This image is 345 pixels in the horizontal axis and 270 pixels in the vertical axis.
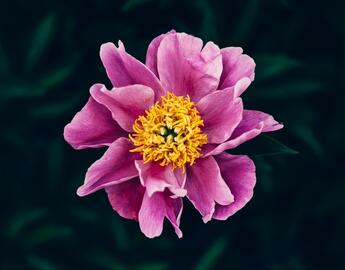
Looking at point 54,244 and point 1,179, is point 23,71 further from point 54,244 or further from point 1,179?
point 54,244

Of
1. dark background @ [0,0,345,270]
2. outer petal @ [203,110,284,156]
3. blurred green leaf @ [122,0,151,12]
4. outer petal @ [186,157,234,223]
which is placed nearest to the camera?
outer petal @ [203,110,284,156]

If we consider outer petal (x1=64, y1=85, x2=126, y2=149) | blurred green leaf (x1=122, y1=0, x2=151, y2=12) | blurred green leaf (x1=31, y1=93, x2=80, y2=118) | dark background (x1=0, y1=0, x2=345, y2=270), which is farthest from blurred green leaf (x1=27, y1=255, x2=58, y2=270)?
blurred green leaf (x1=122, y1=0, x2=151, y2=12)

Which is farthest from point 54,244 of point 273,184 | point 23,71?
point 273,184

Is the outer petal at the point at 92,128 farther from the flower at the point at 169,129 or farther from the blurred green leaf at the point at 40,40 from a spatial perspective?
the blurred green leaf at the point at 40,40

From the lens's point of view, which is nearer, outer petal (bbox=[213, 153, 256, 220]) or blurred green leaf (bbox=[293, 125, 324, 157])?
outer petal (bbox=[213, 153, 256, 220])

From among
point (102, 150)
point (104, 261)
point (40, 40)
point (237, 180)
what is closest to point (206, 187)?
point (237, 180)

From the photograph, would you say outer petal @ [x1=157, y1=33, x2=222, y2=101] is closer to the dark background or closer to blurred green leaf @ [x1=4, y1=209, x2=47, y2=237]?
the dark background

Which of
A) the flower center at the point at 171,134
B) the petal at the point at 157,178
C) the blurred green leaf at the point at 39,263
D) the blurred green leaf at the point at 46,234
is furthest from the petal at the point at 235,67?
the blurred green leaf at the point at 39,263
